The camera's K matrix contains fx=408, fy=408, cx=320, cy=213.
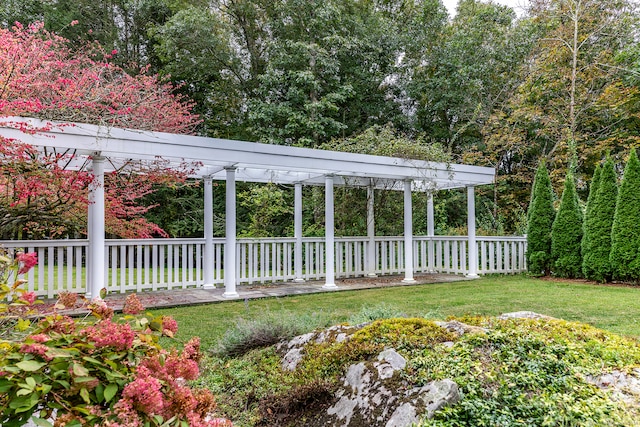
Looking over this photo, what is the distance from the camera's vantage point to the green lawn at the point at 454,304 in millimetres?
4309

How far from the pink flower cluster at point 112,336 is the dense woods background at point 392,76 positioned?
28.5 feet

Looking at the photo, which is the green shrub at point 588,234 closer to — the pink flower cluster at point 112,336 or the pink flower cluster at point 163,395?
the pink flower cluster at point 163,395

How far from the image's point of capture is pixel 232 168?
619 cm

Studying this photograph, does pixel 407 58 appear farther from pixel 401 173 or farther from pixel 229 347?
pixel 229 347

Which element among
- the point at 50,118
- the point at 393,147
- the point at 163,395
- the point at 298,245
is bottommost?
the point at 163,395

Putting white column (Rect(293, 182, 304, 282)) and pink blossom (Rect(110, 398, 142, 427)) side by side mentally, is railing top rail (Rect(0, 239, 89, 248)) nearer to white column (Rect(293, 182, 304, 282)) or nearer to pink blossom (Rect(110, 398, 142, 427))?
white column (Rect(293, 182, 304, 282))

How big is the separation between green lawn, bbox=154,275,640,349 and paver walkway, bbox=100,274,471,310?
283 mm

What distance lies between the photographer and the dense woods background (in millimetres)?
10797

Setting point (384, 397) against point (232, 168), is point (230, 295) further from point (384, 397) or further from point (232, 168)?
point (384, 397)

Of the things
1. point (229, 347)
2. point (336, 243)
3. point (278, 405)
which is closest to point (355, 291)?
point (336, 243)

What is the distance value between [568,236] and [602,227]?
0.62 meters

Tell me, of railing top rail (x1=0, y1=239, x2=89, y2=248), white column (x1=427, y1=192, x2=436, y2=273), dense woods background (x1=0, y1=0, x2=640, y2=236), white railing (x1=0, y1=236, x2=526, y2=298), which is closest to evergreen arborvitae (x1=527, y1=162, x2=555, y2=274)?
white railing (x1=0, y1=236, x2=526, y2=298)

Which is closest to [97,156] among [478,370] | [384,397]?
[384,397]

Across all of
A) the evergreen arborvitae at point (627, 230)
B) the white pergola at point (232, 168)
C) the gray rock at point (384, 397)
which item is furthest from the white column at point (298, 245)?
the gray rock at point (384, 397)
